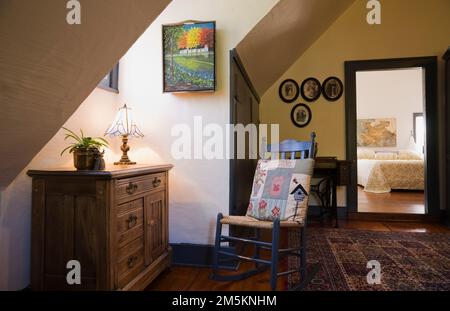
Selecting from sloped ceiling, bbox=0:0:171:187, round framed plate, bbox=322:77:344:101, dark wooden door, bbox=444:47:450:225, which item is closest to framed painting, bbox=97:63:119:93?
sloped ceiling, bbox=0:0:171:187

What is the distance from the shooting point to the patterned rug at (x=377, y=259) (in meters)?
1.74

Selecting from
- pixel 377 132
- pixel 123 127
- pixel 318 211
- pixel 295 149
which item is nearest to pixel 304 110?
pixel 318 211

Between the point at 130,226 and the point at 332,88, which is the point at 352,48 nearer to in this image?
the point at 332,88

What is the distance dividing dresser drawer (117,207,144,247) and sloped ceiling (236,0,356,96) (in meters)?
1.48

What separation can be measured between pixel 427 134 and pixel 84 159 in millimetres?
4089

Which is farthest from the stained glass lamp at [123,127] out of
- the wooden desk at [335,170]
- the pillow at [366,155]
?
the pillow at [366,155]

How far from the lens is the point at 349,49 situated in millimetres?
3850

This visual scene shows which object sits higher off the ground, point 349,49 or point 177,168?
point 349,49

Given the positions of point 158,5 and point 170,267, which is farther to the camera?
point 170,267

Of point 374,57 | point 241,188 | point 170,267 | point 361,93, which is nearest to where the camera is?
point 170,267

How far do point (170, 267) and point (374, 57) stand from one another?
376 cm

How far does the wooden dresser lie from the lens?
133cm
